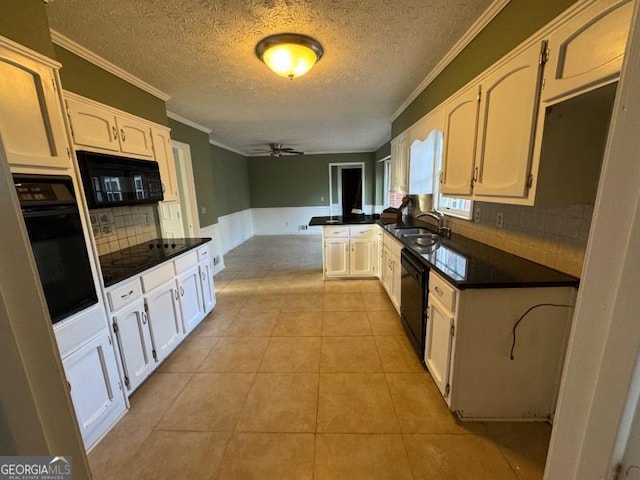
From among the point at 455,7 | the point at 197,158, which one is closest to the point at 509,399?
the point at 455,7

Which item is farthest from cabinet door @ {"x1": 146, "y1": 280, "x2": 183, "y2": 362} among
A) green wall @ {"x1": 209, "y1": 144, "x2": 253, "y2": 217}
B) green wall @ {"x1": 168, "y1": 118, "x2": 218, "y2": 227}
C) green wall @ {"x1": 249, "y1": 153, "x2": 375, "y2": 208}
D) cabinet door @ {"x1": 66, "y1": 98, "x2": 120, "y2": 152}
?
green wall @ {"x1": 249, "y1": 153, "x2": 375, "y2": 208}

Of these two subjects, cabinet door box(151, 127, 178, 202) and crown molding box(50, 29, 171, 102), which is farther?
cabinet door box(151, 127, 178, 202)

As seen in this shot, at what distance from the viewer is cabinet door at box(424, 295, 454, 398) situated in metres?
1.65

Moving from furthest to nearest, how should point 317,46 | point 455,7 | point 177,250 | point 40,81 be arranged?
point 177,250, point 317,46, point 455,7, point 40,81

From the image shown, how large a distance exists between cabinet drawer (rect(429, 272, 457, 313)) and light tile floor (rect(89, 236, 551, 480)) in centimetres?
70

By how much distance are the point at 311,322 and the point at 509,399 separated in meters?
A: 1.79

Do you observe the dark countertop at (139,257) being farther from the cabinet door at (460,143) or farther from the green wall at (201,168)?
the cabinet door at (460,143)

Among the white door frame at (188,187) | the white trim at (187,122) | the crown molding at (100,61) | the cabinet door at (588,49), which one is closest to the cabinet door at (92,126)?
the crown molding at (100,61)

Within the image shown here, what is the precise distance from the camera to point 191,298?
108 inches

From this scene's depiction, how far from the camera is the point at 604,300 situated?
0.40m

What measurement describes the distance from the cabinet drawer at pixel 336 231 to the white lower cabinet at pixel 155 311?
169cm

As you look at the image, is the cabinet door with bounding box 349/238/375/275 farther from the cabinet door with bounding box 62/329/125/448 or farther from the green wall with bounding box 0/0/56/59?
the green wall with bounding box 0/0/56/59

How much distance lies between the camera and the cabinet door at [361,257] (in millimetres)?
3947

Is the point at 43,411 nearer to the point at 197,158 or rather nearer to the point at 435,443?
the point at 435,443
